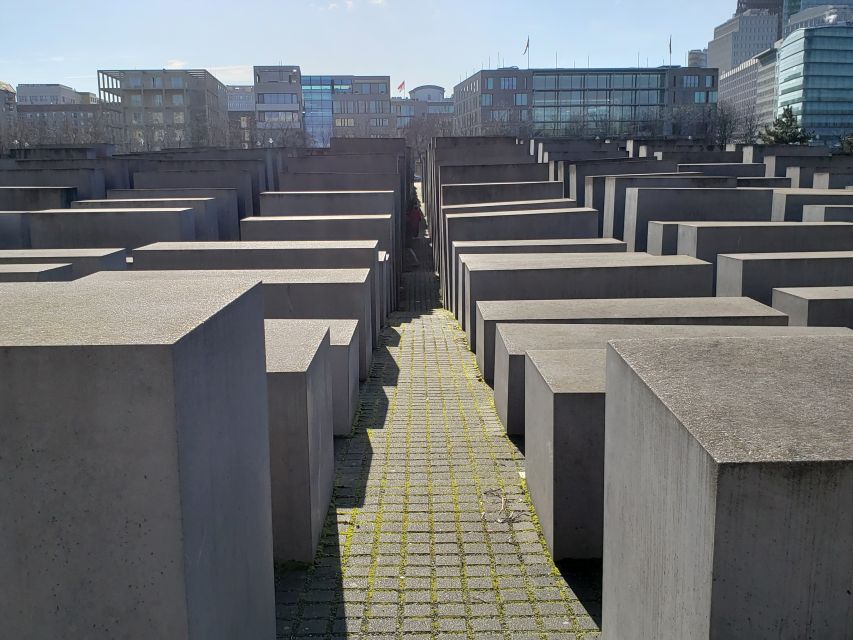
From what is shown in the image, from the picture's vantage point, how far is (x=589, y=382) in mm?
5457

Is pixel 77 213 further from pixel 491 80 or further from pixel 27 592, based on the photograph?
pixel 491 80

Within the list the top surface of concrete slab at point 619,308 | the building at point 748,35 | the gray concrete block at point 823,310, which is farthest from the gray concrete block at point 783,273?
the building at point 748,35

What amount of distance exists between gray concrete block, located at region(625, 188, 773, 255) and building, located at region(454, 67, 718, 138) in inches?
2824

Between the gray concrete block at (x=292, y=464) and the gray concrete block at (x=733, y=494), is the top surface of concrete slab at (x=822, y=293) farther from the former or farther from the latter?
the gray concrete block at (x=292, y=464)

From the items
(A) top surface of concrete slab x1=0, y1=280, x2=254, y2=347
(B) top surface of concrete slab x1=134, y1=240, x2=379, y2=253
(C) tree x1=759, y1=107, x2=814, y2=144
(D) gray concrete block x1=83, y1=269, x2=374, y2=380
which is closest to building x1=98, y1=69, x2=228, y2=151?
(C) tree x1=759, y1=107, x2=814, y2=144

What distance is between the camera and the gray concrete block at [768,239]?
39.7 feet

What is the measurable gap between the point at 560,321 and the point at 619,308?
2.67ft

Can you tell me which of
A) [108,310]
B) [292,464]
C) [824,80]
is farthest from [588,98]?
[108,310]

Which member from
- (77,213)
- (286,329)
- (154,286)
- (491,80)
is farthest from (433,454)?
(491,80)

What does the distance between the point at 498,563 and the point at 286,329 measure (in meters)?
2.73

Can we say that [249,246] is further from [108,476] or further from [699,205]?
[108,476]

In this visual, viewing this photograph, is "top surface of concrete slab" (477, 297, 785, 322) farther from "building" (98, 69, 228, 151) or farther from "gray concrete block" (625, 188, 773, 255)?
"building" (98, 69, 228, 151)

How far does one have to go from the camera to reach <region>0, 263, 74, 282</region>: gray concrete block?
7586mm

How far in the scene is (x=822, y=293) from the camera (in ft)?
30.7
